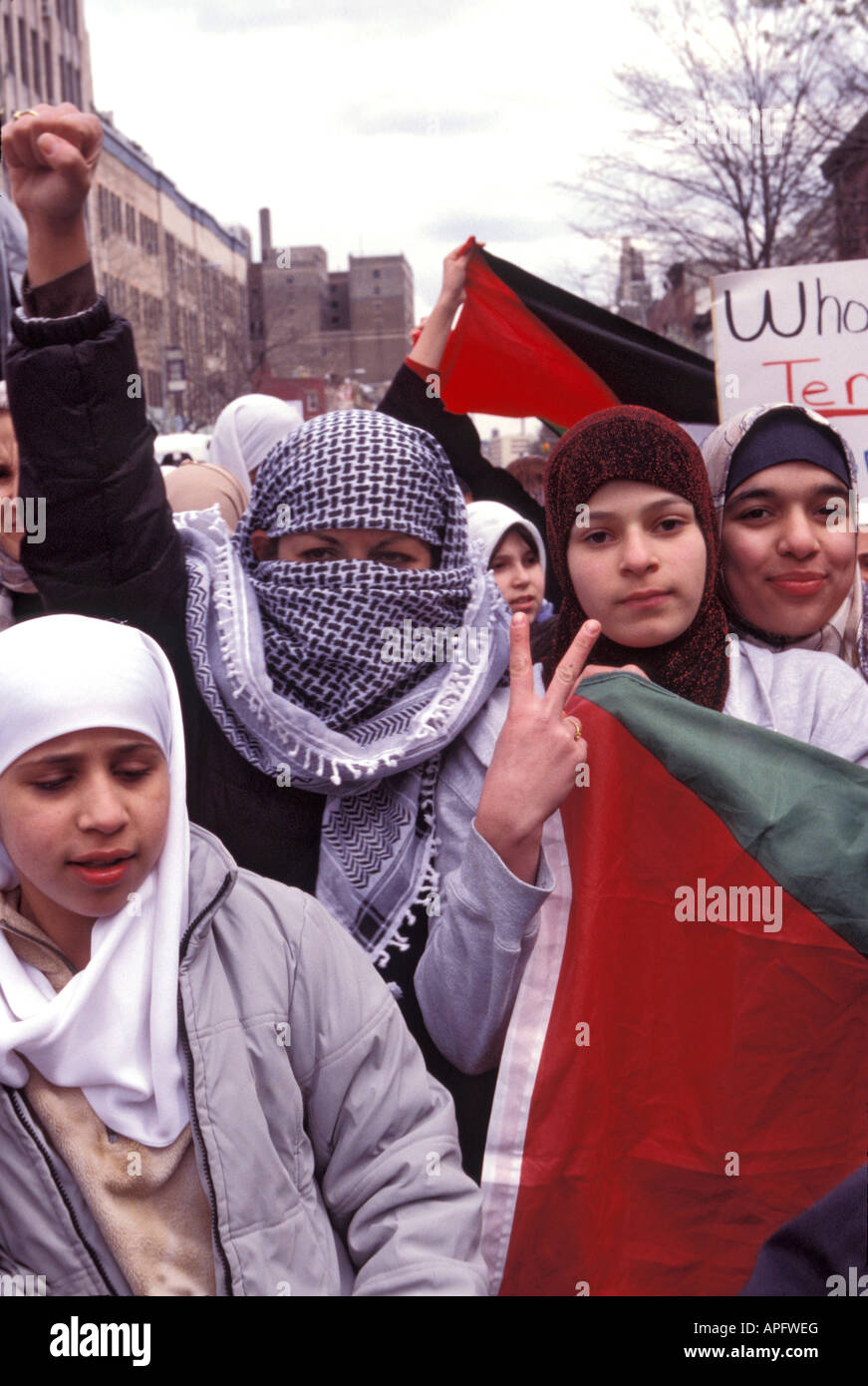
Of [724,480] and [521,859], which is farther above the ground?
[724,480]

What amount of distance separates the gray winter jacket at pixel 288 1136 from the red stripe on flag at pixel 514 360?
2754 mm

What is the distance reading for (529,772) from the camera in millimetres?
2096

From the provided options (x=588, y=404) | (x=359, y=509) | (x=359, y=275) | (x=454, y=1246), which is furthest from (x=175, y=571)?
(x=359, y=275)

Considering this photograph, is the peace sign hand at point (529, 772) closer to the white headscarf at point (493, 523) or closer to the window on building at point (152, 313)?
the white headscarf at point (493, 523)

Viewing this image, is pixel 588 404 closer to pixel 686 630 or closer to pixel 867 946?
pixel 686 630

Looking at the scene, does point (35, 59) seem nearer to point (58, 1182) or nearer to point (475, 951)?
point (475, 951)

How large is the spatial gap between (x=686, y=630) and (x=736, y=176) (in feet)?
48.2

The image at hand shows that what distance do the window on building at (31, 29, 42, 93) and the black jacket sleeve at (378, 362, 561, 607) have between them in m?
43.7

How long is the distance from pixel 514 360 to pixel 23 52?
43099 mm

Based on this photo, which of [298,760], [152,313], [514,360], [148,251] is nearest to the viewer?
[298,760]

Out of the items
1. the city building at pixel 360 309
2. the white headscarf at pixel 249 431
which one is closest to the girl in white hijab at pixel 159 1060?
the white headscarf at pixel 249 431

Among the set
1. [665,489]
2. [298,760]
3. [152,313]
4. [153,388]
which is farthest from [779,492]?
[153,388]

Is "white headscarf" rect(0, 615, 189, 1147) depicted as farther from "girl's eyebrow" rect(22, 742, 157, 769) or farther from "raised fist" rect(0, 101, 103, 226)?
"raised fist" rect(0, 101, 103, 226)
